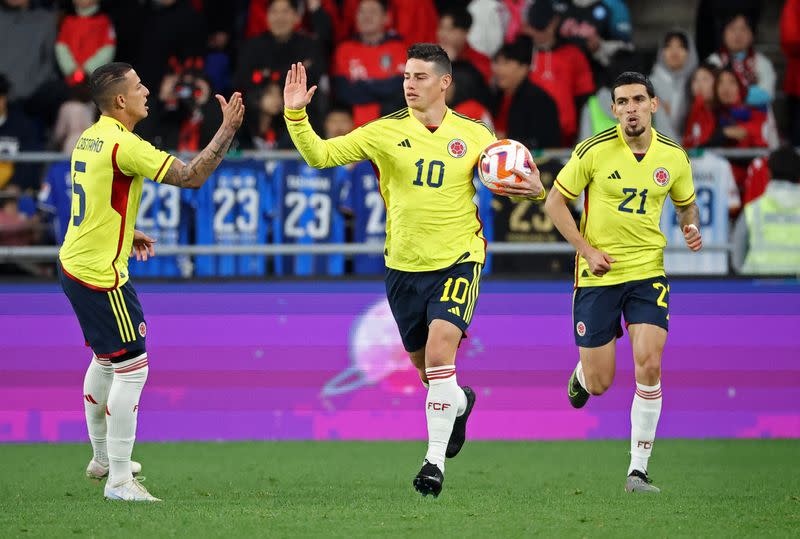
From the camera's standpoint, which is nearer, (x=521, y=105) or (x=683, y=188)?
(x=683, y=188)

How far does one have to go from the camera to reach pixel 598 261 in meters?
9.07

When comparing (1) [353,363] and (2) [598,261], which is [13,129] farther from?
(2) [598,261]

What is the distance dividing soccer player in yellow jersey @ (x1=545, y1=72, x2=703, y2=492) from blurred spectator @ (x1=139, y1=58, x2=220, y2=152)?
542 centimetres

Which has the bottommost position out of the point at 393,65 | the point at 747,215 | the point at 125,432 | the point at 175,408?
the point at 175,408

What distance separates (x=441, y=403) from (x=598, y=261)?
4.71 ft

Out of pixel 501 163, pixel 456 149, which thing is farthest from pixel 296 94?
pixel 501 163

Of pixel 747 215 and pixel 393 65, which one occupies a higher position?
pixel 393 65

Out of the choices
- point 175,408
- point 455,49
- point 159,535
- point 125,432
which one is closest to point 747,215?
point 455,49

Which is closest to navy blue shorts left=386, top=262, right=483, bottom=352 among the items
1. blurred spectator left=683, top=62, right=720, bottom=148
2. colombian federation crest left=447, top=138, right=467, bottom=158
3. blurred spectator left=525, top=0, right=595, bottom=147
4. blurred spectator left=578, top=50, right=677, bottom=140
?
colombian federation crest left=447, top=138, right=467, bottom=158

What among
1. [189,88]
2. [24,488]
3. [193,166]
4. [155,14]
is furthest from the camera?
[155,14]

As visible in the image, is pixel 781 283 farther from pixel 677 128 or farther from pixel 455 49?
pixel 455 49

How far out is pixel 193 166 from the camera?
8109 millimetres

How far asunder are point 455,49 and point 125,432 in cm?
702

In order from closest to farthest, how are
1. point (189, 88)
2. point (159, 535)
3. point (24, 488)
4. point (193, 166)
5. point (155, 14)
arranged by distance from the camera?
point (159, 535) < point (193, 166) < point (24, 488) < point (189, 88) < point (155, 14)
